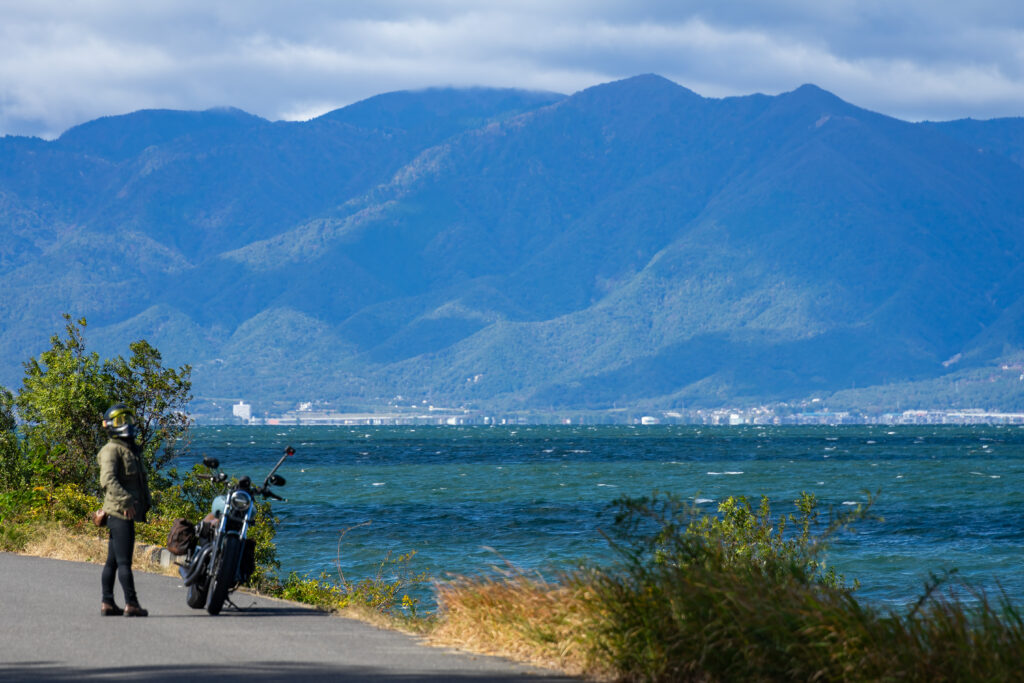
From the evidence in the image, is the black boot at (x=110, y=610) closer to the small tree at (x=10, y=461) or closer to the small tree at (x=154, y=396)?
the small tree at (x=10, y=461)

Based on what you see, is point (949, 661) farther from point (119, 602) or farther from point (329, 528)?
point (329, 528)

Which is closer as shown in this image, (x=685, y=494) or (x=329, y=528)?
(x=329, y=528)

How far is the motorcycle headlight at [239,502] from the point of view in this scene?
13.3 meters

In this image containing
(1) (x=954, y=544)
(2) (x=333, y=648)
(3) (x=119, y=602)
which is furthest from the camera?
(1) (x=954, y=544)

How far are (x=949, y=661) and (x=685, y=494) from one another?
51.2 metres

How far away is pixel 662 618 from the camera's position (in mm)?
9773

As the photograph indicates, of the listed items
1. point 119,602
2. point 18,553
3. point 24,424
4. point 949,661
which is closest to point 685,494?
point 24,424

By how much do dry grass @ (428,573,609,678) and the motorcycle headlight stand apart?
7.04 feet

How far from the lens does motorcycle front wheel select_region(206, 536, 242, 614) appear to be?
1312 cm

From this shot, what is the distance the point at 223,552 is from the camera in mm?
13125

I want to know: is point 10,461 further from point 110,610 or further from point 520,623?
point 520,623

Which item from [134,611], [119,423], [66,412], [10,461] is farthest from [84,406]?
[134,611]

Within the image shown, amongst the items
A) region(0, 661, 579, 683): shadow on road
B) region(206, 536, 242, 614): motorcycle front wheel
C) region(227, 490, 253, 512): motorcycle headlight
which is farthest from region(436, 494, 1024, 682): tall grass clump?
region(227, 490, 253, 512): motorcycle headlight

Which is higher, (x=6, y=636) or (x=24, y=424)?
(x=24, y=424)
